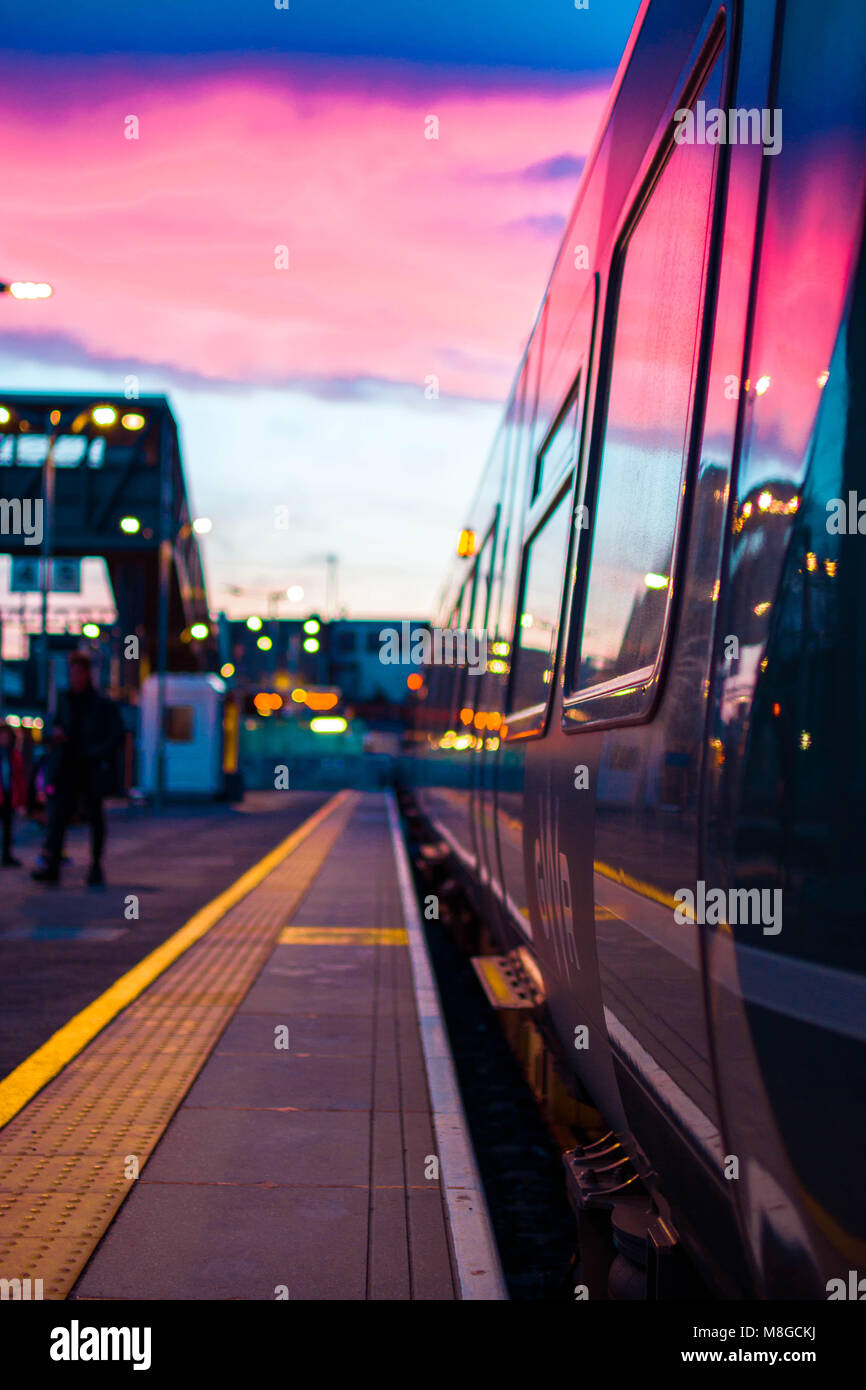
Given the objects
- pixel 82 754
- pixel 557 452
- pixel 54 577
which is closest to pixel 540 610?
pixel 557 452

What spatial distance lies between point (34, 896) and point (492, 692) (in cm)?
613

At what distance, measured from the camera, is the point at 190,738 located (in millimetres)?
32969

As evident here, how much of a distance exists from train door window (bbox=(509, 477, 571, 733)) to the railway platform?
1.53m

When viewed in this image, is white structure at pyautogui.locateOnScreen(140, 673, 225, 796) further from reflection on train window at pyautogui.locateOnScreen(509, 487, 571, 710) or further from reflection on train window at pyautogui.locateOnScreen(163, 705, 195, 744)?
reflection on train window at pyautogui.locateOnScreen(509, 487, 571, 710)

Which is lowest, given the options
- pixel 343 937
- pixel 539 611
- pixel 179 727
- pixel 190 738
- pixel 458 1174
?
pixel 343 937

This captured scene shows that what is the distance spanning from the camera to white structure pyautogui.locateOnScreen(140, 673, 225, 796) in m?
32.6

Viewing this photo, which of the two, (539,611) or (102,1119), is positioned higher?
(539,611)

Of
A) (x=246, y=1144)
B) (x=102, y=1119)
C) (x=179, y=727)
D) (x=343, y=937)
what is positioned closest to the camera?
(x=246, y=1144)

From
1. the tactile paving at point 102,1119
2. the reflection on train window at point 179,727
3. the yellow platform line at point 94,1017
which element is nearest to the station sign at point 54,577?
the reflection on train window at point 179,727

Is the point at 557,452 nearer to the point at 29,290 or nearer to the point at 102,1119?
the point at 102,1119

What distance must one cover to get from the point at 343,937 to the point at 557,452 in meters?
5.50

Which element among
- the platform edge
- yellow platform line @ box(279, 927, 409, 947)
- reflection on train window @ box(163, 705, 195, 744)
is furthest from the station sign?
the platform edge

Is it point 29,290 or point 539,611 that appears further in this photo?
point 29,290

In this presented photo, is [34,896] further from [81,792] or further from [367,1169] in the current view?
[367,1169]
